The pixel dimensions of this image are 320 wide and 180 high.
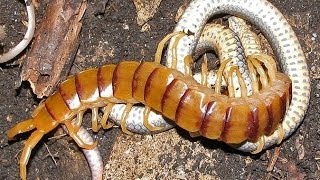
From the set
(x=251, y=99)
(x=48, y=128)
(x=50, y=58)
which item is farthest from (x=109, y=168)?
(x=251, y=99)

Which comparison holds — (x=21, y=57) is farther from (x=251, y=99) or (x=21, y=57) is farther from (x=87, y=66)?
(x=251, y=99)

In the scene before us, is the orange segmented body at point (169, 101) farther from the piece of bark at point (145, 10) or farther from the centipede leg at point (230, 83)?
the piece of bark at point (145, 10)

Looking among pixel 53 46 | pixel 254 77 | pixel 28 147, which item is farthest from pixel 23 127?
pixel 254 77

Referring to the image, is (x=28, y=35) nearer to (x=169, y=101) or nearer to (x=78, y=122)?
(x=78, y=122)

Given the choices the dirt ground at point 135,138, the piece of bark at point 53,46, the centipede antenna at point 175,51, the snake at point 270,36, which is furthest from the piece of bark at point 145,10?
the piece of bark at point 53,46

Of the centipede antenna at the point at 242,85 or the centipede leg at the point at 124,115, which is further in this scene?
the centipede leg at the point at 124,115

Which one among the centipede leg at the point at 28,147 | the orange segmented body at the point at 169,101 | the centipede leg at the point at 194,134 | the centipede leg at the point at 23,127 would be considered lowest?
the centipede leg at the point at 28,147
